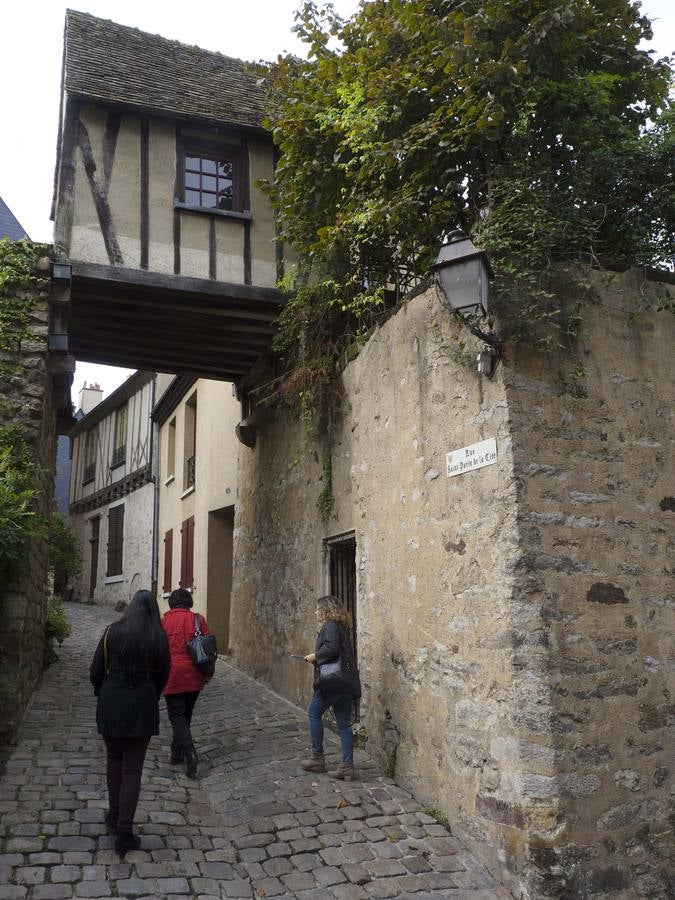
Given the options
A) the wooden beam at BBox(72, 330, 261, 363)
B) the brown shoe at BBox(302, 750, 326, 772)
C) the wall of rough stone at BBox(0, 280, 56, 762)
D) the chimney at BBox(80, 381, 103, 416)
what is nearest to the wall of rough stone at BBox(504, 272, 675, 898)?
the brown shoe at BBox(302, 750, 326, 772)

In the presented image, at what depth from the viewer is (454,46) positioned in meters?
4.50

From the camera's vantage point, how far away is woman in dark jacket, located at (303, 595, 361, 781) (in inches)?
204

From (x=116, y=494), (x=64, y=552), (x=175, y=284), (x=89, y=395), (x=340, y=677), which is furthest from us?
(x=89, y=395)

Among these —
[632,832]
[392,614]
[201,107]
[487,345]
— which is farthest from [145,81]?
[632,832]

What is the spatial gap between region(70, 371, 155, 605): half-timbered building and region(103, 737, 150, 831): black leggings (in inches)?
438

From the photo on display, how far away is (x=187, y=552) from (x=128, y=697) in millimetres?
8539

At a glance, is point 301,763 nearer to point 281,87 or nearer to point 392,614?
point 392,614

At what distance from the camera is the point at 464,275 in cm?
420

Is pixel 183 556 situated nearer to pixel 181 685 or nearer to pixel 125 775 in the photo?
pixel 181 685

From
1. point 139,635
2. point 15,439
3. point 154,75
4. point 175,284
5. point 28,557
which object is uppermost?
point 154,75

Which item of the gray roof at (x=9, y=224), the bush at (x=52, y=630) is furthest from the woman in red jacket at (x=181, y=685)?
the gray roof at (x=9, y=224)

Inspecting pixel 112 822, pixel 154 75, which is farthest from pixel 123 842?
pixel 154 75

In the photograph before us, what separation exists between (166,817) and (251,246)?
17.0 feet

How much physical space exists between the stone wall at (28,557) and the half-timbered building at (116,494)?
25.8 feet
